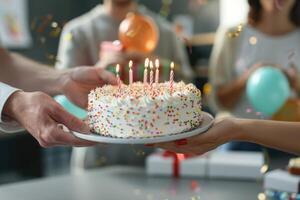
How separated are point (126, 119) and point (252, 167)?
724 millimetres

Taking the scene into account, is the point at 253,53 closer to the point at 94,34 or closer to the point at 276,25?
the point at 276,25

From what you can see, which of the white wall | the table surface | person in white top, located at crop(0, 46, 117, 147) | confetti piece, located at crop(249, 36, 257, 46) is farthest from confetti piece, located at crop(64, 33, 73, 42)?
the white wall

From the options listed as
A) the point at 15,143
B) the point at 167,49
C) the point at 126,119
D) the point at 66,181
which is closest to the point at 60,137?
the point at 126,119

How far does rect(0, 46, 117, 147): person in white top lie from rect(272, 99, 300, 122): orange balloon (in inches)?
28.3

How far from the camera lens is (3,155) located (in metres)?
4.39

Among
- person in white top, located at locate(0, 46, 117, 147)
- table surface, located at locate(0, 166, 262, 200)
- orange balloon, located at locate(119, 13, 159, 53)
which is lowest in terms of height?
table surface, located at locate(0, 166, 262, 200)

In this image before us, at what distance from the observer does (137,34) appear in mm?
2049

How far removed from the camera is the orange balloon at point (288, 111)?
1.98 meters

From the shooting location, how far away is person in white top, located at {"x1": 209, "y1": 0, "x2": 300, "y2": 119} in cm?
218

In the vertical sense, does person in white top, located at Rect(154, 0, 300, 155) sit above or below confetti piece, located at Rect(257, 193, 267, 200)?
above

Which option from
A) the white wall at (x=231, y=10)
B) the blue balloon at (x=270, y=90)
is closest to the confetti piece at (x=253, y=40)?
the blue balloon at (x=270, y=90)

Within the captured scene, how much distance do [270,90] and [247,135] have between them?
61cm

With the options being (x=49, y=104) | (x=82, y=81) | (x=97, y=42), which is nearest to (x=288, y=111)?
(x=82, y=81)

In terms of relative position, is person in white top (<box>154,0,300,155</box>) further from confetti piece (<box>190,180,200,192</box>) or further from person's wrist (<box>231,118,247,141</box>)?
person's wrist (<box>231,118,247,141</box>)
